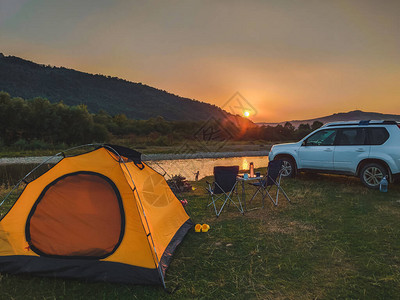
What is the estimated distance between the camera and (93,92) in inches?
3428

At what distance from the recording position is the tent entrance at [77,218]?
13.7ft

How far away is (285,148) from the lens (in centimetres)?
1159

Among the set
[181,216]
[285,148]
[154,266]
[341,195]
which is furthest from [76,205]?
[285,148]

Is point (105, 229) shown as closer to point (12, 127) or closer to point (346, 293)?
point (346, 293)

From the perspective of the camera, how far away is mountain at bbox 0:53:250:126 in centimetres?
7569

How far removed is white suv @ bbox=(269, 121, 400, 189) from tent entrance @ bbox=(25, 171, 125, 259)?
8055 millimetres

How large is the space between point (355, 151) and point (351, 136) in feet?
1.91

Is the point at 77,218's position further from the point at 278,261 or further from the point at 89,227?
the point at 278,261

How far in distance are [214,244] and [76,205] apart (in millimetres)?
2363

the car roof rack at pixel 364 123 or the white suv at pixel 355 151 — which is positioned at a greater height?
the car roof rack at pixel 364 123

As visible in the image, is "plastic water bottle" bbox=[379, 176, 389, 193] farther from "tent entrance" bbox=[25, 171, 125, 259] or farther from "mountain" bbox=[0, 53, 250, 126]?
"mountain" bbox=[0, 53, 250, 126]

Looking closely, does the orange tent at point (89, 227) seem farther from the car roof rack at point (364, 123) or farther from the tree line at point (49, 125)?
the tree line at point (49, 125)

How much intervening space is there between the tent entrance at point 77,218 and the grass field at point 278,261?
0.45m

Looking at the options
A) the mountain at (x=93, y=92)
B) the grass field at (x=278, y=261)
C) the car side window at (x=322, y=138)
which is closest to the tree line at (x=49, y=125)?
the mountain at (x=93, y=92)
